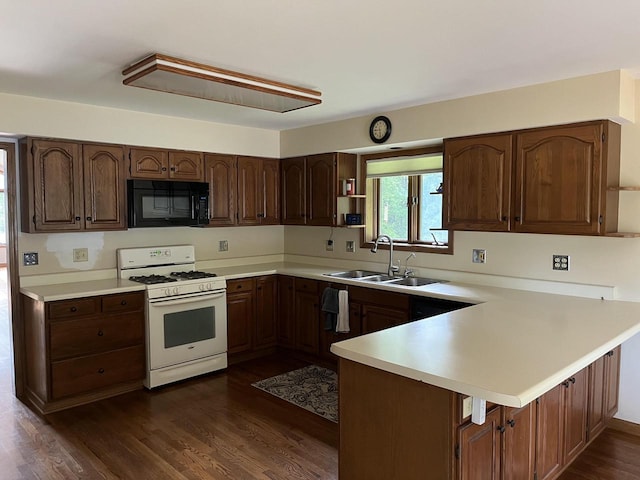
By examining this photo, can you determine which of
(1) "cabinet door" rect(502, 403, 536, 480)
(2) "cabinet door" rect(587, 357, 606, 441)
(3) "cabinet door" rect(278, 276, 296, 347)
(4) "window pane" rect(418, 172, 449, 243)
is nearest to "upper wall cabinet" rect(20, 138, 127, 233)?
(3) "cabinet door" rect(278, 276, 296, 347)

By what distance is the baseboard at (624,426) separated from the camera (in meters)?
3.21

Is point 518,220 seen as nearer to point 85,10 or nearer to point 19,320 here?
point 85,10

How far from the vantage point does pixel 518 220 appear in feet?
11.1

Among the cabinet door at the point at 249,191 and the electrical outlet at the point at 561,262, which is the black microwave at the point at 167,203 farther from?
the electrical outlet at the point at 561,262

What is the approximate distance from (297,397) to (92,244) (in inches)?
87.3

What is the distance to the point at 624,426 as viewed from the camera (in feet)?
10.7

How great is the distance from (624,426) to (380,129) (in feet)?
9.51

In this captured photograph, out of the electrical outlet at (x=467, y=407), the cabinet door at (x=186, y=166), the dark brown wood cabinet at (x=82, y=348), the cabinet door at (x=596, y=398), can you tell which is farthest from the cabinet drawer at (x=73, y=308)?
the cabinet door at (x=596, y=398)

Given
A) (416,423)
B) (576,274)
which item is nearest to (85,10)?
(416,423)

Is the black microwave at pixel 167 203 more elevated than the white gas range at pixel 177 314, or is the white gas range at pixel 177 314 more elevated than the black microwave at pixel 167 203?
the black microwave at pixel 167 203

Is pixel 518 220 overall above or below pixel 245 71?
below

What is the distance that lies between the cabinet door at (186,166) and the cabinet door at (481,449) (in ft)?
11.4

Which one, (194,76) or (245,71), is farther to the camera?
(245,71)

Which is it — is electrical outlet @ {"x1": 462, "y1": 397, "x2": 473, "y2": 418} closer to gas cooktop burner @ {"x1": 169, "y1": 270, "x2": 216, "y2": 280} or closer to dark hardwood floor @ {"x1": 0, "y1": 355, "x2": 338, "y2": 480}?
dark hardwood floor @ {"x1": 0, "y1": 355, "x2": 338, "y2": 480}
